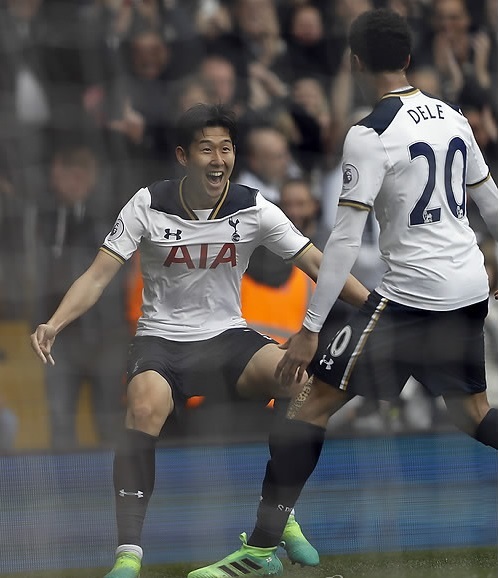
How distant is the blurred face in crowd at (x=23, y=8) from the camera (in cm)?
468

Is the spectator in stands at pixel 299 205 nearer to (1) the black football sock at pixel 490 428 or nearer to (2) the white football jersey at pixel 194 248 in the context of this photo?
(2) the white football jersey at pixel 194 248

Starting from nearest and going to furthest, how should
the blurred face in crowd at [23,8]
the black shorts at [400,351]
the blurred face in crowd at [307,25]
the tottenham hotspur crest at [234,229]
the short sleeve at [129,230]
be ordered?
the black shorts at [400,351]
the short sleeve at [129,230]
the tottenham hotspur crest at [234,229]
the blurred face in crowd at [23,8]
the blurred face in crowd at [307,25]

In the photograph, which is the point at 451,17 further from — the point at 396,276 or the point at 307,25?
the point at 396,276

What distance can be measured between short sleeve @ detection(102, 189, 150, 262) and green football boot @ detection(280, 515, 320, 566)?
0.94m

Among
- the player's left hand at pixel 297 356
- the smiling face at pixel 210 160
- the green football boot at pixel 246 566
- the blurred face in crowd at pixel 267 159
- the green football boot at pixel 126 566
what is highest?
the smiling face at pixel 210 160

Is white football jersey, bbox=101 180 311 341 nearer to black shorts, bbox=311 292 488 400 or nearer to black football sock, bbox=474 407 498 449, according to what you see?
black shorts, bbox=311 292 488 400

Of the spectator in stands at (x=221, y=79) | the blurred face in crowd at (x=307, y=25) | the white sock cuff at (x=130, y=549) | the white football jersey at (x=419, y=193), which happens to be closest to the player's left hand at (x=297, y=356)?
the white football jersey at (x=419, y=193)

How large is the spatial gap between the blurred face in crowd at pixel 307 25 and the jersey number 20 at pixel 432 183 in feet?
6.92

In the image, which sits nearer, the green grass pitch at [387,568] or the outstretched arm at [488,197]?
the outstretched arm at [488,197]

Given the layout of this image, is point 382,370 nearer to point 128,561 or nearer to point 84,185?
point 128,561

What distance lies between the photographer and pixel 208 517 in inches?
157

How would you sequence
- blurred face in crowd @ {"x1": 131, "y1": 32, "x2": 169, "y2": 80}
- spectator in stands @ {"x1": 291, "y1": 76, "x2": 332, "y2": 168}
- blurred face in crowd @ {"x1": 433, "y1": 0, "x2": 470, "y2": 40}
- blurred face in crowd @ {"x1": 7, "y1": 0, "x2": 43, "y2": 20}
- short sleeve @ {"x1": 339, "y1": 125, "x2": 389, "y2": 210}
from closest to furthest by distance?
1. short sleeve @ {"x1": 339, "y1": 125, "x2": 389, "y2": 210}
2. blurred face in crowd @ {"x1": 7, "y1": 0, "x2": 43, "y2": 20}
3. blurred face in crowd @ {"x1": 131, "y1": 32, "x2": 169, "y2": 80}
4. spectator in stands @ {"x1": 291, "y1": 76, "x2": 332, "y2": 168}
5. blurred face in crowd @ {"x1": 433, "y1": 0, "x2": 470, "y2": 40}

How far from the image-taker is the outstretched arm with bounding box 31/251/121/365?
3191 mm

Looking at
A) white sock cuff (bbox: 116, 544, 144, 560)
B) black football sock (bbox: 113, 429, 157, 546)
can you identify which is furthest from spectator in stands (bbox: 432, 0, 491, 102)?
white sock cuff (bbox: 116, 544, 144, 560)
